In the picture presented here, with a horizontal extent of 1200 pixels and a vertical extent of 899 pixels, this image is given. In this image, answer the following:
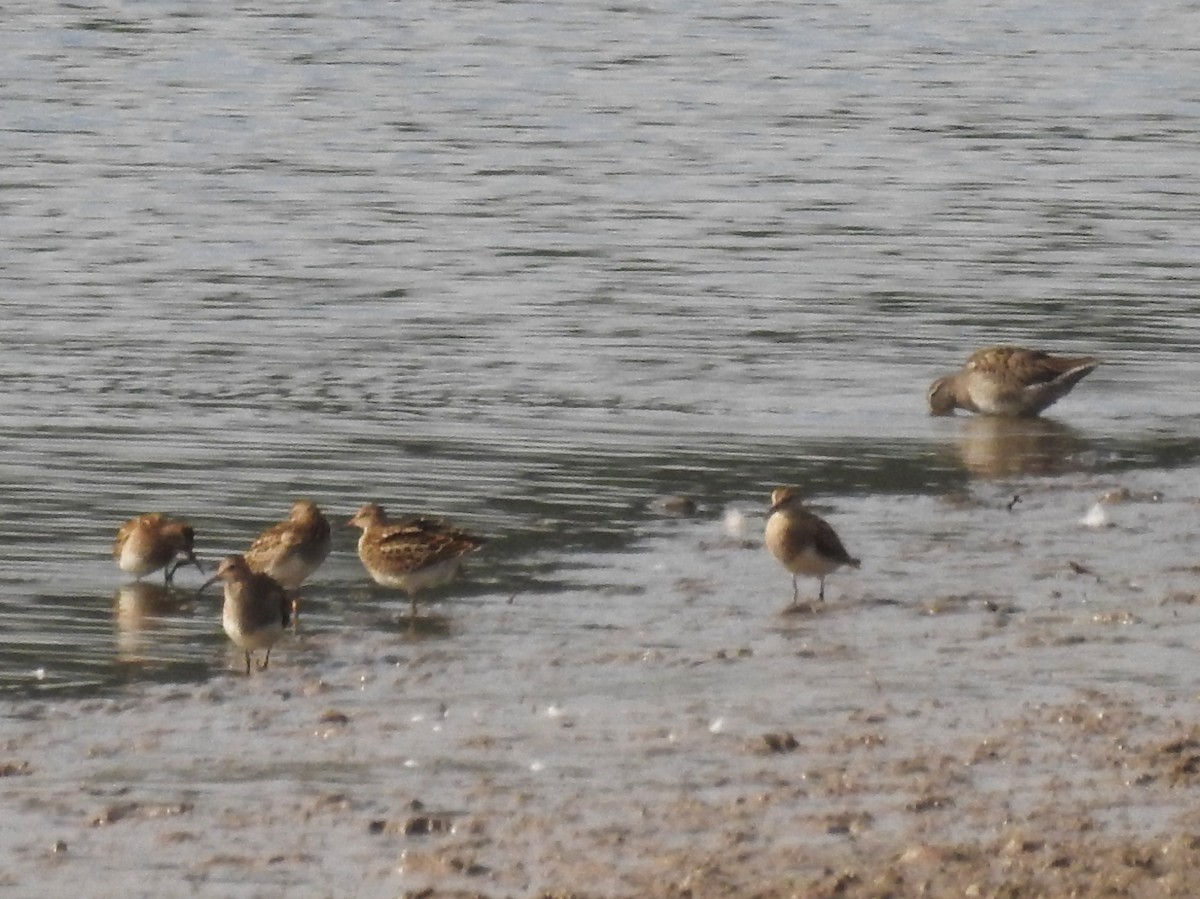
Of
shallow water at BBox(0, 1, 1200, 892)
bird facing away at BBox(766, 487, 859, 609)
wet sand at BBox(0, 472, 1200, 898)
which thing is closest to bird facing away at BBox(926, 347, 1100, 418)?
shallow water at BBox(0, 1, 1200, 892)

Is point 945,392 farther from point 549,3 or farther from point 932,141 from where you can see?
point 549,3

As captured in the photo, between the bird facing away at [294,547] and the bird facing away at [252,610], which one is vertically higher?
the bird facing away at [252,610]

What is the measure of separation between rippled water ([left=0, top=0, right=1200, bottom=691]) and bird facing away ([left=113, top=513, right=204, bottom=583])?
203 mm

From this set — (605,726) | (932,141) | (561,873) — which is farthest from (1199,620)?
(932,141)

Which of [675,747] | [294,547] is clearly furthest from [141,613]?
[675,747]

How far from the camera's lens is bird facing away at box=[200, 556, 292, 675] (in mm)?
12297

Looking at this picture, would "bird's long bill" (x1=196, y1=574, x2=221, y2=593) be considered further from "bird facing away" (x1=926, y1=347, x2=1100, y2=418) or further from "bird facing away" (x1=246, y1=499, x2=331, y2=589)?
"bird facing away" (x1=926, y1=347, x2=1100, y2=418)

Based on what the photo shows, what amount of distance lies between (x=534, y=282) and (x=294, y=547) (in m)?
11.4

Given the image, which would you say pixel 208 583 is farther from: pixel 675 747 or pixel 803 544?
pixel 675 747

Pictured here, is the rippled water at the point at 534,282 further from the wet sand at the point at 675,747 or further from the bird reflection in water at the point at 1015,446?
the wet sand at the point at 675,747

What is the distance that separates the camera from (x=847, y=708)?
1134 cm

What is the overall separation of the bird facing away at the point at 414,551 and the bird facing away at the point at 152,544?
881 mm

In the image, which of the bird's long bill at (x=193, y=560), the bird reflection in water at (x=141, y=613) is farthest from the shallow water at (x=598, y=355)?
the bird's long bill at (x=193, y=560)

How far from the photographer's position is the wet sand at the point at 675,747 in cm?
910
